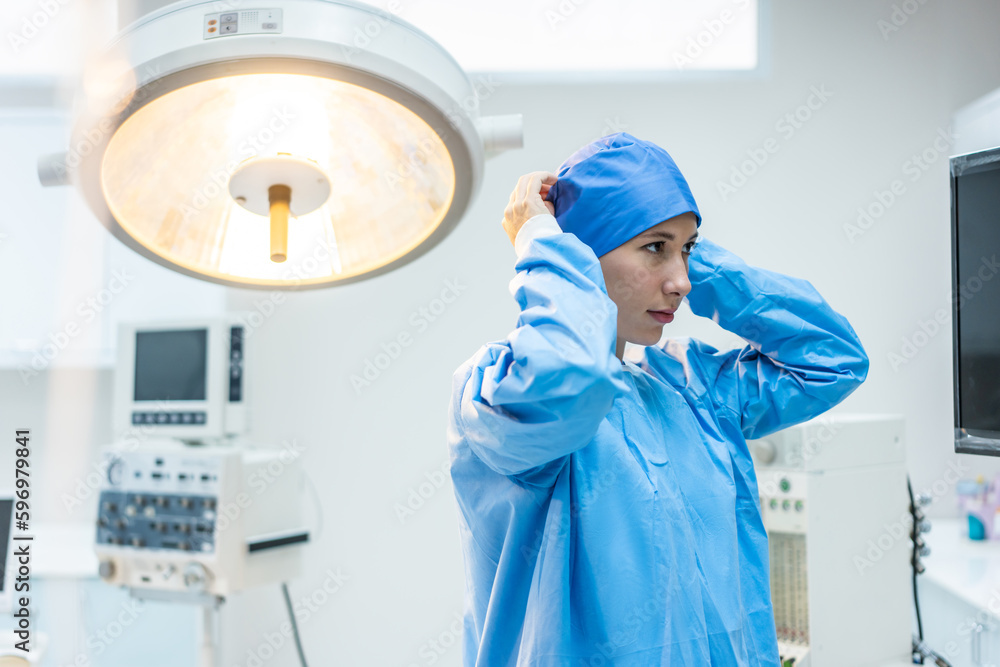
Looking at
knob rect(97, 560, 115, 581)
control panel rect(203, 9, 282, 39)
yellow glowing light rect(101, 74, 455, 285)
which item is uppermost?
control panel rect(203, 9, 282, 39)

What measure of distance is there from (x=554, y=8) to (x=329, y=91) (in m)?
2.01

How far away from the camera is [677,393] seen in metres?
0.97

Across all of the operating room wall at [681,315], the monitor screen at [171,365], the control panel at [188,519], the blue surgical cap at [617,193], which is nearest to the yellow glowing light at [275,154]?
the blue surgical cap at [617,193]

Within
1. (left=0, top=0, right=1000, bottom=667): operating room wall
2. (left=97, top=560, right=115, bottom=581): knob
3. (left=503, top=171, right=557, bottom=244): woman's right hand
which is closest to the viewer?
(left=503, top=171, right=557, bottom=244): woman's right hand

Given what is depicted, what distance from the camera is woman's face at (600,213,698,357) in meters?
0.89

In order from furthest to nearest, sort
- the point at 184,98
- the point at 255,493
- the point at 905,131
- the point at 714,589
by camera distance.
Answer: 1. the point at 905,131
2. the point at 255,493
3. the point at 714,589
4. the point at 184,98

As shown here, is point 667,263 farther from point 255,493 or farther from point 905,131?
point 905,131

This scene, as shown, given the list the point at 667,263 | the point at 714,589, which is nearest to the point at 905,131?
the point at 667,263

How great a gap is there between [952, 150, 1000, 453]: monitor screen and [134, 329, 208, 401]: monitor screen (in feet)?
5.05

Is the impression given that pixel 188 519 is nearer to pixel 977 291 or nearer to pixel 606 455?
pixel 606 455

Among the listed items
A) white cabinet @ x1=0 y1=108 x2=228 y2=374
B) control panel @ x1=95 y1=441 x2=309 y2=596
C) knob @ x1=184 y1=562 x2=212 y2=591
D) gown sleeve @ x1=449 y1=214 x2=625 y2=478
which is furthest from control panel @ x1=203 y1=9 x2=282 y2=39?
white cabinet @ x1=0 y1=108 x2=228 y2=374

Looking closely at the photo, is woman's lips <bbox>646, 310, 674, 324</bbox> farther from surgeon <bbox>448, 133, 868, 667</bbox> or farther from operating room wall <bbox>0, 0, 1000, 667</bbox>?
operating room wall <bbox>0, 0, 1000, 667</bbox>

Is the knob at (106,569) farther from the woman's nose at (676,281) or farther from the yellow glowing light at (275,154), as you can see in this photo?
the woman's nose at (676,281)

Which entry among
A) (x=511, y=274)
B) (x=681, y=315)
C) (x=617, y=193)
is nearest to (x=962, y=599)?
(x=681, y=315)
